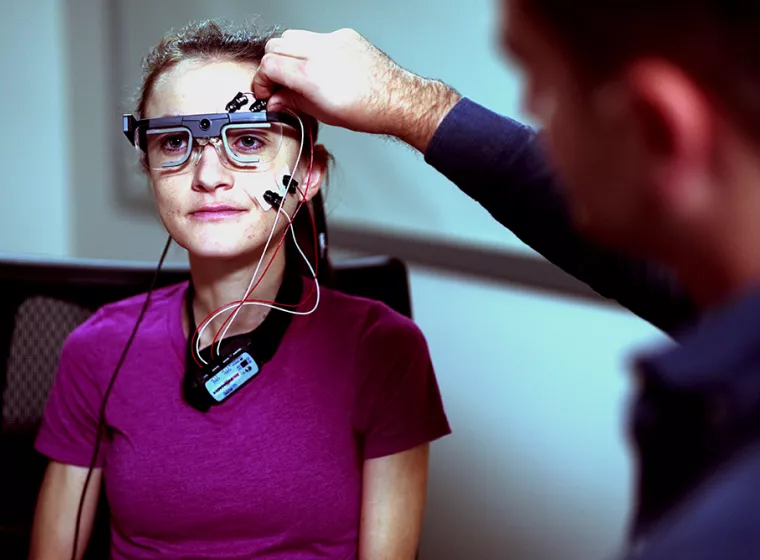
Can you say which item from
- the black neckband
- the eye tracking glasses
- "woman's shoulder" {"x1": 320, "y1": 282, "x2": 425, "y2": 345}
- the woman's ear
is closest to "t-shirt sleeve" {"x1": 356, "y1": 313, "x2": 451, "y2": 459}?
"woman's shoulder" {"x1": 320, "y1": 282, "x2": 425, "y2": 345}

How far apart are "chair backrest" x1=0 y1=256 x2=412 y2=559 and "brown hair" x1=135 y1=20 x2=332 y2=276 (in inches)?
7.5

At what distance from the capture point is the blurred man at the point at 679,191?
58 cm

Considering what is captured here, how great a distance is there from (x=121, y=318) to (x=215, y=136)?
0.41m

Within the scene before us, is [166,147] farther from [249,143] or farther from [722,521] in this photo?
[722,521]

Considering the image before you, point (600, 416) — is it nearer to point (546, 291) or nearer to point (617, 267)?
point (546, 291)

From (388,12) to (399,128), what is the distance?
121 centimetres

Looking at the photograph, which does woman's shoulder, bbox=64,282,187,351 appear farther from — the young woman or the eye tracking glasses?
the eye tracking glasses

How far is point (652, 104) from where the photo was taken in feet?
1.98

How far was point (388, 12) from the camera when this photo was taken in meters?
2.43

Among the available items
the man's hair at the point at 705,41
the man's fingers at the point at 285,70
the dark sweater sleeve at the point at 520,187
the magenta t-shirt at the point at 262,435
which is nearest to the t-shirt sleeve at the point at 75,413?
the magenta t-shirt at the point at 262,435

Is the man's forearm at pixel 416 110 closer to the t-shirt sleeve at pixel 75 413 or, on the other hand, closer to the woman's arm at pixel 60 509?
the t-shirt sleeve at pixel 75 413

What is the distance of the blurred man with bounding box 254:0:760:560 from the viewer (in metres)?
0.58

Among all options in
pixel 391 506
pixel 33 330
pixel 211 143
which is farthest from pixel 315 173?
pixel 33 330

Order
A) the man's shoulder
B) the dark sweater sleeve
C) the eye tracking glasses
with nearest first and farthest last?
the man's shoulder < the dark sweater sleeve < the eye tracking glasses
